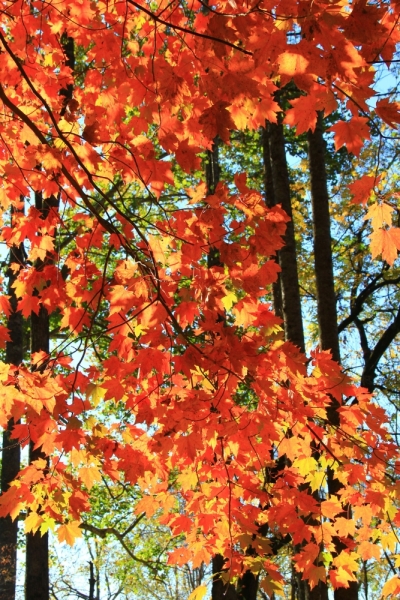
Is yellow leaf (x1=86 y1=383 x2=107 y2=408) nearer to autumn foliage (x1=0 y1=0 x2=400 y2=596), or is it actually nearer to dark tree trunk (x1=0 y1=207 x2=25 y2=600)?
autumn foliage (x1=0 y1=0 x2=400 y2=596)

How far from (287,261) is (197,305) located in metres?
2.79

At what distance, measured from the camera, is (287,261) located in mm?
→ 6398

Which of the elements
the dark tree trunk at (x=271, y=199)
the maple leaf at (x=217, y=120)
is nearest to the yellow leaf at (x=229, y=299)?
the maple leaf at (x=217, y=120)

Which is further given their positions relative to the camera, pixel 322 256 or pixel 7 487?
pixel 7 487

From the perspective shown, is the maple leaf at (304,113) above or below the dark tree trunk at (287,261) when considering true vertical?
below

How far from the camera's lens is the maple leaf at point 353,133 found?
2.80 m

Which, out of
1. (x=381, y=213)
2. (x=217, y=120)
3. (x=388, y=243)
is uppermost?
(x=217, y=120)

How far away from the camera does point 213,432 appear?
3668 mm

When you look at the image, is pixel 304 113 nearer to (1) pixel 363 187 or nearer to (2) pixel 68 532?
(1) pixel 363 187

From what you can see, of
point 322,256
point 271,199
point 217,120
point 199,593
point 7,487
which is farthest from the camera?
point 7,487

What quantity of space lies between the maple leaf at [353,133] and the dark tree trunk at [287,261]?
304 cm

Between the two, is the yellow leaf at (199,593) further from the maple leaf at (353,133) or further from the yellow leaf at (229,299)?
the maple leaf at (353,133)

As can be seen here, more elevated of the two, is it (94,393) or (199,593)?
(94,393)

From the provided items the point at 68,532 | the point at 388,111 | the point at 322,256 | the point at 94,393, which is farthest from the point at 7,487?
the point at 388,111
